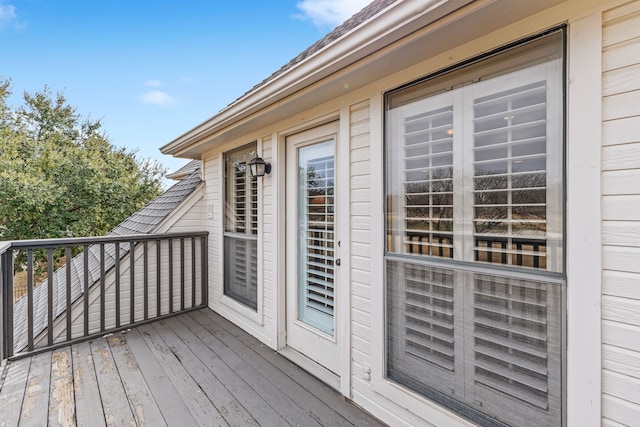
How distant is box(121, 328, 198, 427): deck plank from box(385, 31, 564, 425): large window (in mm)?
1362

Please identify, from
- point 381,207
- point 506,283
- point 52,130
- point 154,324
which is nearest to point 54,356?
point 154,324

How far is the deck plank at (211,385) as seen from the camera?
1.89m

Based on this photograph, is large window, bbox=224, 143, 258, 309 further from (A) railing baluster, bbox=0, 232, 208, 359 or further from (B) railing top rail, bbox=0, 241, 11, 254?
(B) railing top rail, bbox=0, 241, 11, 254

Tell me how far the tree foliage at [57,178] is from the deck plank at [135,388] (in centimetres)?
818

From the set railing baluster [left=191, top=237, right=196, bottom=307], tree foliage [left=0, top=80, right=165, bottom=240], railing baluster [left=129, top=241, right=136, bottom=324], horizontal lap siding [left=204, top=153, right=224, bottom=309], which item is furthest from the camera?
tree foliage [left=0, top=80, right=165, bottom=240]

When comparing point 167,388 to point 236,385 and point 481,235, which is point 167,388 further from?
point 481,235

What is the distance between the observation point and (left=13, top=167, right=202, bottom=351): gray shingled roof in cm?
300

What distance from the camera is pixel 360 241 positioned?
2.03m

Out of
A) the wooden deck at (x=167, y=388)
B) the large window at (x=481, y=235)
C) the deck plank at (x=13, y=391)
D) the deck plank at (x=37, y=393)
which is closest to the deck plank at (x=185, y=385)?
the wooden deck at (x=167, y=388)

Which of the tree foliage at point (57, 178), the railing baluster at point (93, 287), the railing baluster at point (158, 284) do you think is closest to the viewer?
the railing baluster at point (93, 287)

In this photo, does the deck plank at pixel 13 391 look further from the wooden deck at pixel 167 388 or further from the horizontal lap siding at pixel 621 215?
the horizontal lap siding at pixel 621 215

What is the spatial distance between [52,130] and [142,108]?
3409mm

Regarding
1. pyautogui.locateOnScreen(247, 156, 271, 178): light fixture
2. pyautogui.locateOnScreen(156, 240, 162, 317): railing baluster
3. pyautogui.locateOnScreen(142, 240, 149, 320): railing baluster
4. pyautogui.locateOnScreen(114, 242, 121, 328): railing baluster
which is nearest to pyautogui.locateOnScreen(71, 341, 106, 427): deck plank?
pyautogui.locateOnScreen(114, 242, 121, 328): railing baluster

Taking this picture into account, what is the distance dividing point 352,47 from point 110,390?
281 centimetres
